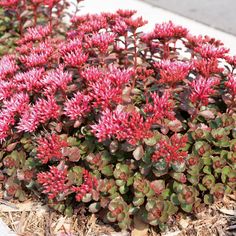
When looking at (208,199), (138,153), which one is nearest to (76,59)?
(138,153)

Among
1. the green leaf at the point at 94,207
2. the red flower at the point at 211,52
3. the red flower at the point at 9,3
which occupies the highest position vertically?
the red flower at the point at 211,52

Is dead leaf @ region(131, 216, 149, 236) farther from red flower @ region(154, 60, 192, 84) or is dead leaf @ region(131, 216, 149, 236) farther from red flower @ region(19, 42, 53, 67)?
red flower @ region(19, 42, 53, 67)

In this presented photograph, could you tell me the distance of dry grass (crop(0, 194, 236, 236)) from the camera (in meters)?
2.76

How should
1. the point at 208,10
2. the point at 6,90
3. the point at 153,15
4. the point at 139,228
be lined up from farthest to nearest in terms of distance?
the point at 208,10 → the point at 153,15 → the point at 6,90 → the point at 139,228

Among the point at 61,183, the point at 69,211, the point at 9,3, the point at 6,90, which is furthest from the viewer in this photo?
the point at 9,3

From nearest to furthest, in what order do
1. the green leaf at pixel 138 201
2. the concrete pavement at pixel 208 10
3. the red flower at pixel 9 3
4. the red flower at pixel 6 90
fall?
the green leaf at pixel 138 201 < the red flower at pixel 6 90 < the red flower at pixel 9 3 < the concrete pavement at pixel 208 10

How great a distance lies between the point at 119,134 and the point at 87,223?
606 millimetres

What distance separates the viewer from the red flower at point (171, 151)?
100 inches

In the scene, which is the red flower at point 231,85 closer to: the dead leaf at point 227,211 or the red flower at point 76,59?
the dead leaf at point 227,211

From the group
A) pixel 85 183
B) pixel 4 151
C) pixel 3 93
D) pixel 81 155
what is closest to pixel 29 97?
pixel 3 93

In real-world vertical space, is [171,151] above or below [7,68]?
above

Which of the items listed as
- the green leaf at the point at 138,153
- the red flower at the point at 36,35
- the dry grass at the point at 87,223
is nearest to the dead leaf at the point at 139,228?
the dry grass at the point at 87,223

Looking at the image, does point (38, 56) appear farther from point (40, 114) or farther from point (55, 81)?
point (40, 114)

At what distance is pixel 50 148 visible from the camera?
2721mm
